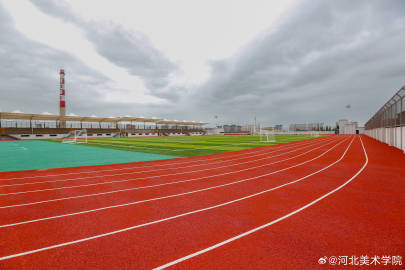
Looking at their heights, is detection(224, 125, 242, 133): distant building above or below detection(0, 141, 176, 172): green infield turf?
above

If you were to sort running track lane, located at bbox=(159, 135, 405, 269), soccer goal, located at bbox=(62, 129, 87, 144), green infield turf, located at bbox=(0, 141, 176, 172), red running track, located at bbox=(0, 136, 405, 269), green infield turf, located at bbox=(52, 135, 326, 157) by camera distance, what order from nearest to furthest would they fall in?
running track lane, located at bbox=(159, 135, 405, 269), red running track, located at bbox=(0, 136, 405, 269), green infield turf, located at bbox=(0, 141, 176, 172), green infield turf, located at bbox=(52, 135, 326, 157), soccer goal, located at bbox=(62, 129, 87, 144)

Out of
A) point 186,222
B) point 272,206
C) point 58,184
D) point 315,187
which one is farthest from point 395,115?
point 58,184

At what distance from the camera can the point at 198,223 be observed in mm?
3973

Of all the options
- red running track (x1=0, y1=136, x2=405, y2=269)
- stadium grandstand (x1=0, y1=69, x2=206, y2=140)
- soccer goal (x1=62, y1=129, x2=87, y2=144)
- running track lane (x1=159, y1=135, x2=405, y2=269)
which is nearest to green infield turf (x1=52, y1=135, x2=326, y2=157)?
soccer goal (x1=62, y1=129, x2=87, y2=144)

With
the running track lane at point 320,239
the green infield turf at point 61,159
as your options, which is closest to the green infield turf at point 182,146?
the green infield turf at point 61,159

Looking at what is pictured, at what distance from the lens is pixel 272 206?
484 cm

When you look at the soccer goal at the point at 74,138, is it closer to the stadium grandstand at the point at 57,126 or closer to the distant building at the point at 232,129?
the stadium grandstand at the point at 57,126

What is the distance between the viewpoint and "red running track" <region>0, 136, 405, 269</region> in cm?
288

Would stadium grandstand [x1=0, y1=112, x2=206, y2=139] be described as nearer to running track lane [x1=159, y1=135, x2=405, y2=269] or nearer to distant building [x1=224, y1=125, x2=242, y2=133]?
distant building [x1=224, y1=125, x2=242, y2=133]

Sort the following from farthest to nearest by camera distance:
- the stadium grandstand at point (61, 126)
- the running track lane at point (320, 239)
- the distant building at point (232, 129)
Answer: the distant building at point (232, 129), the stadium grandstand at point (61, 126), the running track lane at point (320, 239)

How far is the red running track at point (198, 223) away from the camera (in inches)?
113

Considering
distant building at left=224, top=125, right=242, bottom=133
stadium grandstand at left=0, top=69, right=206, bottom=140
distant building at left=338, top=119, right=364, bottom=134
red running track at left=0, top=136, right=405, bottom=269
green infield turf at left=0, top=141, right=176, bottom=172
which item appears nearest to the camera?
red running track at left=0, top=136, right=405, bottom=269

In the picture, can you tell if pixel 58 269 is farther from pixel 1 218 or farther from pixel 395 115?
pixel 395 115

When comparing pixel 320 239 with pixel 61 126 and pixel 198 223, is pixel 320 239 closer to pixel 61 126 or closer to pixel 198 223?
pixel 198 223
